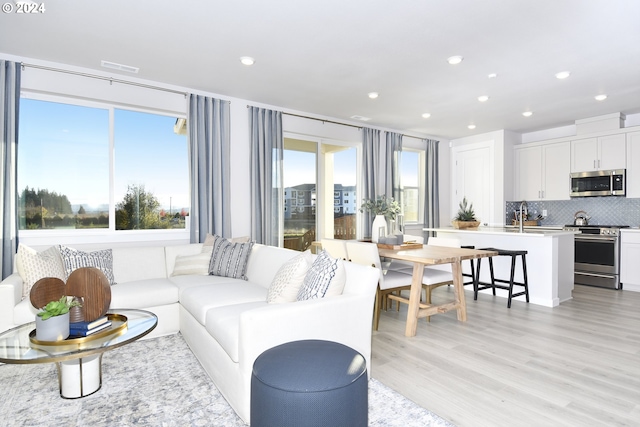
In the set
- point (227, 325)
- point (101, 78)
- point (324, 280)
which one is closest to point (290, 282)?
point (324, 280)

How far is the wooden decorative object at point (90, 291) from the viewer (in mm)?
2260

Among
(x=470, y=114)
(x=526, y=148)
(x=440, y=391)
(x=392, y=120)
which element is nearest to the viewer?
(x=440, y=391)

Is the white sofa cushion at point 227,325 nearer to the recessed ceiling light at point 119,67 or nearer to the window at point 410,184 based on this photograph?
the recessed ceiling light at point 119,67

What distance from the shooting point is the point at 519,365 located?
8.84 ft

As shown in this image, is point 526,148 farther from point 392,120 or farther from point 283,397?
point 283,397

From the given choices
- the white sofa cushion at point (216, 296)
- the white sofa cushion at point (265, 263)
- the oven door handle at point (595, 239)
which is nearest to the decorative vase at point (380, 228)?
the white sofa cushion at point (265, 263)

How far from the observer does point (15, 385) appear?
237cm

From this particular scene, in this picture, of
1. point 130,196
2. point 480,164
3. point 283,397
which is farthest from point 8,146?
point 480,164

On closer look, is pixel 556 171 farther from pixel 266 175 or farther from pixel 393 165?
pixel 266 175

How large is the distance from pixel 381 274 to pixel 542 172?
4737 millimetres

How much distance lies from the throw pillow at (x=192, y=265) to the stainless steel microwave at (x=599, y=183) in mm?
5906

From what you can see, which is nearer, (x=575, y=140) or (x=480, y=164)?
(x=575, y=140)

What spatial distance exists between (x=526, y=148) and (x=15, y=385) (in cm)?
760

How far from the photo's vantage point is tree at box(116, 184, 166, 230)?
13.8 ft
